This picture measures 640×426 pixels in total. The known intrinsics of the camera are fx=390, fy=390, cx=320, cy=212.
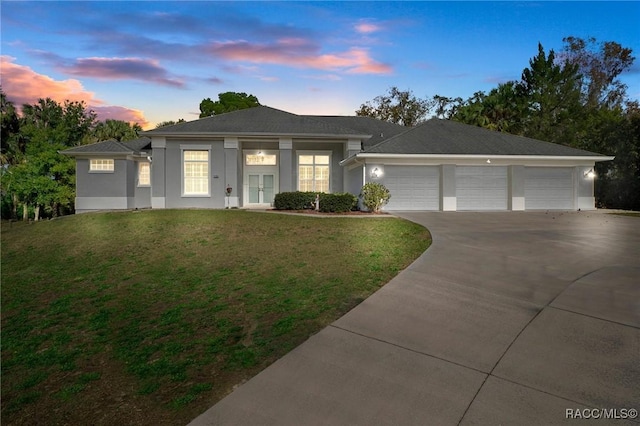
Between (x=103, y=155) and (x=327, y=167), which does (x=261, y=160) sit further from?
(x=103, y=155)

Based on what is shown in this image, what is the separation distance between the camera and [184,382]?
4027 mm

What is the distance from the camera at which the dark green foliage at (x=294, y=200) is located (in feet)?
61.0

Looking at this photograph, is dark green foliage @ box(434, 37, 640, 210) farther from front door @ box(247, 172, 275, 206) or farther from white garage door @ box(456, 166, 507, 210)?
front door @ box(247, 172, 275, 206)

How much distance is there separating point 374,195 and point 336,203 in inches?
68.5

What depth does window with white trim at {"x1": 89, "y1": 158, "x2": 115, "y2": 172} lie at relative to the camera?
22672 millimetres

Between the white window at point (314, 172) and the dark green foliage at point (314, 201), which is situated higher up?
the white window at point (314, 172)

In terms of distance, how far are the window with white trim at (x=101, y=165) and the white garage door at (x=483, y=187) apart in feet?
63.7

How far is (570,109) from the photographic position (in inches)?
1435

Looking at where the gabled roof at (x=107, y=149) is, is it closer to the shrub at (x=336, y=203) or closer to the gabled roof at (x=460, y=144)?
the shrub at (x=336, y=203)

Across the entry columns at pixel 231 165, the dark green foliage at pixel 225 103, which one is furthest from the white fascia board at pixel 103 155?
the dark green foliage at pixel 225 103

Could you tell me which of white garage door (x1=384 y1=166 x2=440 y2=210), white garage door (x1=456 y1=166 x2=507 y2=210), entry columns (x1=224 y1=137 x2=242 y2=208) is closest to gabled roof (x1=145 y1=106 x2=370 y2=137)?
entry columns (x1=224 y1=137 x2=242 y2=208)

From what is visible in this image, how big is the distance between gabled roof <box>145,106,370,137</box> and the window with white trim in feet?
15.9

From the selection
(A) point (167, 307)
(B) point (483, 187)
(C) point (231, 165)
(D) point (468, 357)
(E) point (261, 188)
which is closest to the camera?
(D) point (468, 357)

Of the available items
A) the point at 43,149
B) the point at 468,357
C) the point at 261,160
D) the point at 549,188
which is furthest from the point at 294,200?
the point at 43,149
